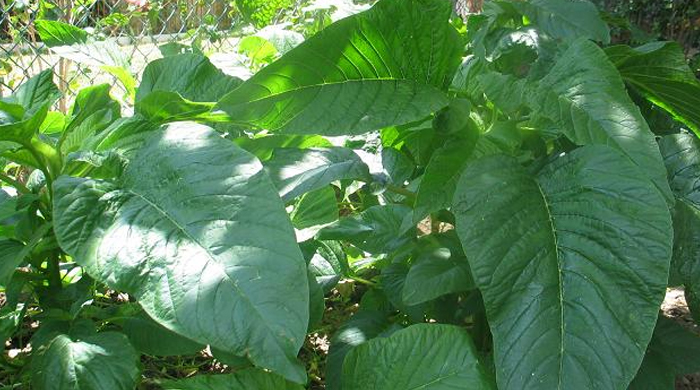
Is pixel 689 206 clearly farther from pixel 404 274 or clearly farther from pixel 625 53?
pixel 404 274

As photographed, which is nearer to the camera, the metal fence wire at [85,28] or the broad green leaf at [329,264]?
the broad green leaf at [329,264]

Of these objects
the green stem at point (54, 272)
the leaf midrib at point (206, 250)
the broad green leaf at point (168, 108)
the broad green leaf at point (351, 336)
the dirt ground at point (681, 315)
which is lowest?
the dirt ground at point (681, 315)

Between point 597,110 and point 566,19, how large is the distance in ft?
1.77

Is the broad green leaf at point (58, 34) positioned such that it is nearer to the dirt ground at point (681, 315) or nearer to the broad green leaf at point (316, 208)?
the broad green leaf at point (316, 208)

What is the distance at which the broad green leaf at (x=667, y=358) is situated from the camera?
1.37 metres

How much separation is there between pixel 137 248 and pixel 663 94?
109cm

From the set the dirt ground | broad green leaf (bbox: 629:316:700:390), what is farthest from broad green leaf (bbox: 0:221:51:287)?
the dirt ground

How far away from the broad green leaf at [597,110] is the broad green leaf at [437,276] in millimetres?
310

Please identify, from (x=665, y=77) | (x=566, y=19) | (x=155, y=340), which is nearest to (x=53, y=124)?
(x=155, y=340)

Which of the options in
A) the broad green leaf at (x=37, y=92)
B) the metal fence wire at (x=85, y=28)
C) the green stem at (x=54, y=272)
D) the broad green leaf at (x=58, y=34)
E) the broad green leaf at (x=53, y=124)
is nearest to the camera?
the green stem at (x=54, y=272)

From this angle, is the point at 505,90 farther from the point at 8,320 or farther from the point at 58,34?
the point at 58,34

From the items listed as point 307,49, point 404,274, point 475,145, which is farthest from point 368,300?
point 307,49

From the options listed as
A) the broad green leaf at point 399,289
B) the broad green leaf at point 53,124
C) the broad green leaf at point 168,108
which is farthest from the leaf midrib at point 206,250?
the broad green leaf at point 53,124

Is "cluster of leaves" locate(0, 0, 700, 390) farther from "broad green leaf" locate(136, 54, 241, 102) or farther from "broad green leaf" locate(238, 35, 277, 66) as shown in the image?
"broad green leaf" locate(238, 35, 277, 66)
